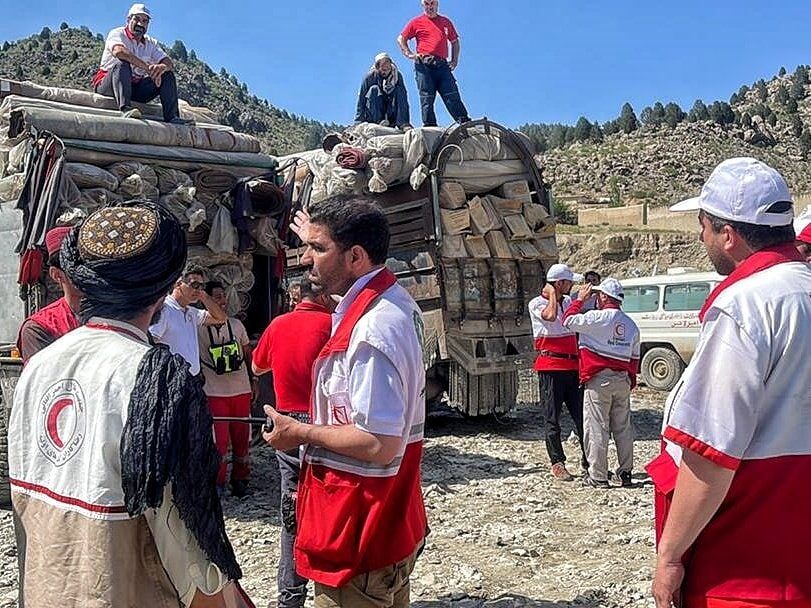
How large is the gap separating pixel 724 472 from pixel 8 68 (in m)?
62.9

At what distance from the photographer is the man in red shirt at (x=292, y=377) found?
3939 mm

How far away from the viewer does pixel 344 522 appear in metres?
2.39

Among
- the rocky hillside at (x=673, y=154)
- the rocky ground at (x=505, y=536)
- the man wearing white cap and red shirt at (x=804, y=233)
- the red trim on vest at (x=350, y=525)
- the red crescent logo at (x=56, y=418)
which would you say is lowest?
the rocky ground at (x=505, y=536)

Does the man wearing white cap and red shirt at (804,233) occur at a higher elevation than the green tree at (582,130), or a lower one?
lower

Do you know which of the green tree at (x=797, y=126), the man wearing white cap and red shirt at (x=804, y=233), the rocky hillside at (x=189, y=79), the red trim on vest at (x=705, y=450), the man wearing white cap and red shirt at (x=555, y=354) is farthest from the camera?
the green tree at (x=797, y=126)

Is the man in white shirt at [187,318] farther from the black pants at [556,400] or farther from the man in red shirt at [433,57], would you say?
the man in red shirt at [433,57]

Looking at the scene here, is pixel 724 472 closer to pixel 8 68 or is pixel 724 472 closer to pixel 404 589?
pixel 404 589

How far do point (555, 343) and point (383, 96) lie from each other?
4.22m

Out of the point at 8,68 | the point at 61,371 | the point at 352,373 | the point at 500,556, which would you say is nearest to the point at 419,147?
the point at 500,556

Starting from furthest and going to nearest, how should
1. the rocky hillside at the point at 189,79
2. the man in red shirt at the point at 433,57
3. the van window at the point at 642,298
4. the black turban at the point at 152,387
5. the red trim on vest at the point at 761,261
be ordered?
1. the rocky hillside at the point at 189,79
2. the van window at the point at 642,298
3. the man in red shirt at the point at 433,57
4. the red trim on vest at the point at 761,261
5. the black turban at the point at 152,387

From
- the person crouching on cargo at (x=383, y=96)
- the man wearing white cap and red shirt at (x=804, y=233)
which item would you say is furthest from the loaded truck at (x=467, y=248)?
the man wearing white cap and red shirt at (x=804, y=233)

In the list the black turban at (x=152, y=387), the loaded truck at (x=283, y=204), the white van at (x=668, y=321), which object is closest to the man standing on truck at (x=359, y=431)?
the black turban at (x=152, y=387)

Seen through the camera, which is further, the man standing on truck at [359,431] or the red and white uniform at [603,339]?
the red and white uniform at [603,339]

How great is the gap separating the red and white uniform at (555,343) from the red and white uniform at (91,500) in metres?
5.56
